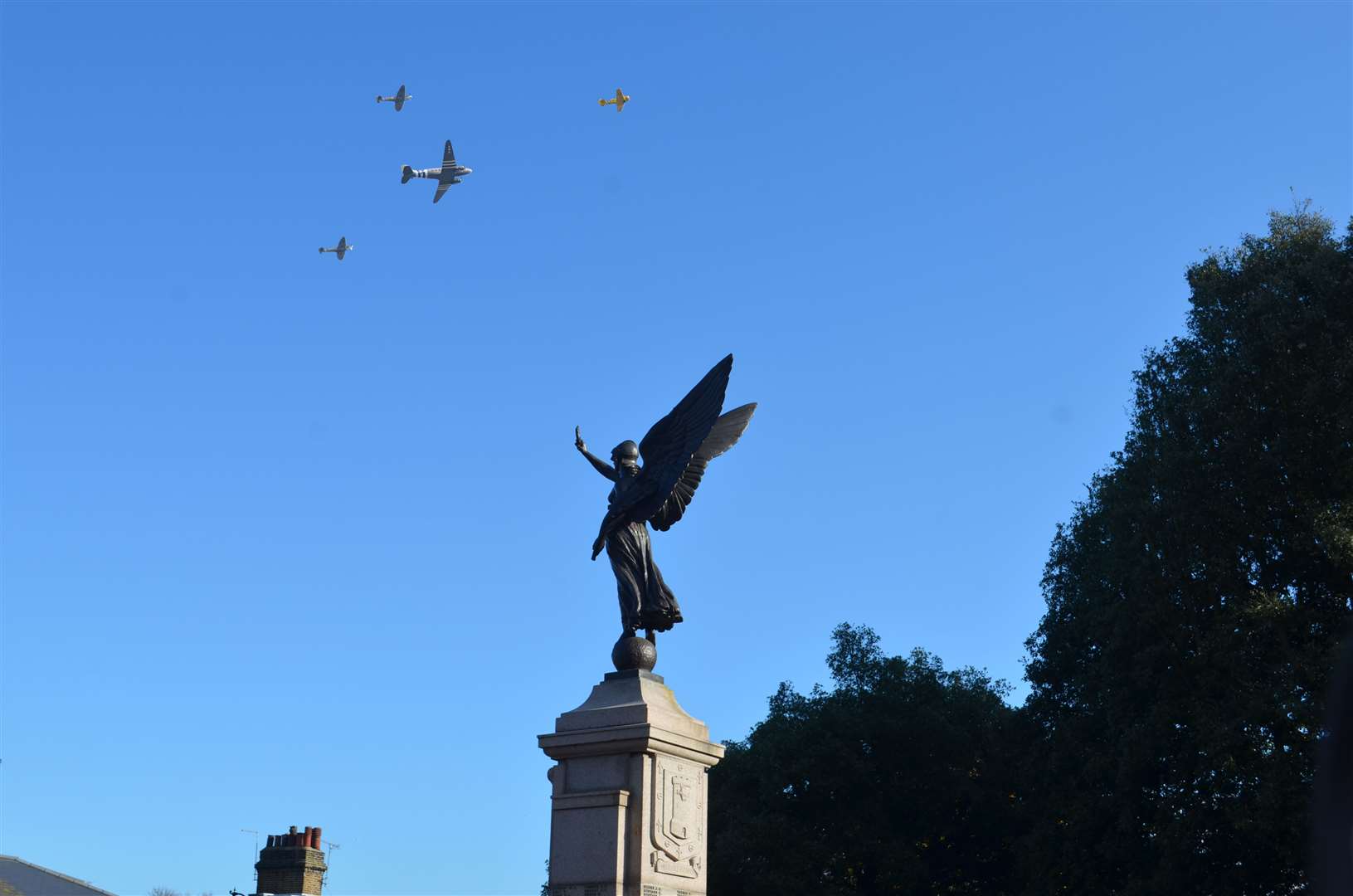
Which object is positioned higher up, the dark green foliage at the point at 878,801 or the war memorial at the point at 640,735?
the dark green foliage at the point at 878,801

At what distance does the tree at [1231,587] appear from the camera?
1012 inches

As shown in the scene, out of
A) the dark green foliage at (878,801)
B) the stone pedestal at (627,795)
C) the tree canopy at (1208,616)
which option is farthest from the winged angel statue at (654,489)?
the dark green foliage at (878,801)

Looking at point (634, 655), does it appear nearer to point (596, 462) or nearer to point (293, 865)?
point (596, 462)

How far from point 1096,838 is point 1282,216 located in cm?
1368

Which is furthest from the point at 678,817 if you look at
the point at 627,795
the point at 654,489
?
the point at 654,489

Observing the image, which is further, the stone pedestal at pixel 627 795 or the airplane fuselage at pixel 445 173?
the airplane fuselage at pixel 445 173

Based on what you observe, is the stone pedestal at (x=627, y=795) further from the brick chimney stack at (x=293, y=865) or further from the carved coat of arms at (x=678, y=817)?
the brick chimney stack at (x=293, y=865)

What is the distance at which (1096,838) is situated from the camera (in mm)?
30844

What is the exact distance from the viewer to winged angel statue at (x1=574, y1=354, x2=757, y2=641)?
557 inches

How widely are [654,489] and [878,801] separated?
86.3ft

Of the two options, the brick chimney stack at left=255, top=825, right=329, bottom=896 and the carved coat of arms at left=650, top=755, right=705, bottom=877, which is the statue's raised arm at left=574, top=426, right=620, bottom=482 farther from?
the brick chimney stack at left=255, top=825, right=329, bottom=896

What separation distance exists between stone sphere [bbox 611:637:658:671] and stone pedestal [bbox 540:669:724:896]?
4.2 inches

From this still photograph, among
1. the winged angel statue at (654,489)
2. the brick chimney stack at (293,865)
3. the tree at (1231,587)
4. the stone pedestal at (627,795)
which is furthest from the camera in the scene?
the brick chimney stack at (293,865)

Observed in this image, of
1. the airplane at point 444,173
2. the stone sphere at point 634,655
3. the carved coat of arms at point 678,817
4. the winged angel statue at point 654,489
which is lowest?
the carved coat of arms at point 678,817
